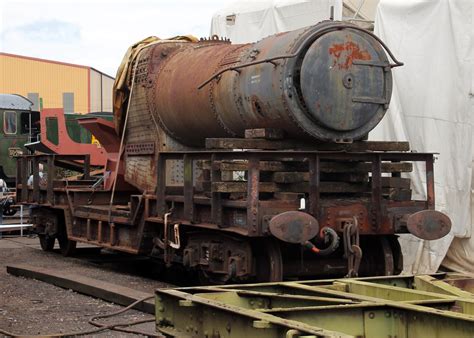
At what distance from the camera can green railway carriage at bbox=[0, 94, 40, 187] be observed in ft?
81.1

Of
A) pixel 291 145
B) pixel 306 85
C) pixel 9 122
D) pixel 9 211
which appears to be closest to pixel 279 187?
pixel 291 145

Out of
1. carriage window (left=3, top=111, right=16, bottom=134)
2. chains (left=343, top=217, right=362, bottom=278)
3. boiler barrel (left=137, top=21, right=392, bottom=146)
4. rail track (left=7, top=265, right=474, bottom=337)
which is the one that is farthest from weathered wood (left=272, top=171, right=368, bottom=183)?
carriage window (left=3, top=111, right=16, bottom=134)

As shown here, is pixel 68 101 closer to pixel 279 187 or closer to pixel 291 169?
pixel 291 169

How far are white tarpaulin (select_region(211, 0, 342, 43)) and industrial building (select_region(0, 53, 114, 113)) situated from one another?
1277 inches

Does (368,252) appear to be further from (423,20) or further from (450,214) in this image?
(423,20)

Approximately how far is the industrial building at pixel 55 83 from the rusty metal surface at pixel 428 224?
134 ft

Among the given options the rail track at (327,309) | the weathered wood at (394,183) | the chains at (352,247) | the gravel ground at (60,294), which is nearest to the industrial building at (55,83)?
the gravel ground at (60,294)

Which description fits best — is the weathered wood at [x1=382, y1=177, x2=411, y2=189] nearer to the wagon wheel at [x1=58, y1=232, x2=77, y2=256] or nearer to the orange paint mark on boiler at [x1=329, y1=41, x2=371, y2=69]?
the orange paint mark on boiler at [x1=329, y1=41, x2=371, y2=69]

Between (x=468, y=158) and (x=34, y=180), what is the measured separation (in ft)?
24.7

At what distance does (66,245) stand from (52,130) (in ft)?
7.88

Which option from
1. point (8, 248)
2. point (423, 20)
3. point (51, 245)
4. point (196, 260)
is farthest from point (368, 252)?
point (8, 248)

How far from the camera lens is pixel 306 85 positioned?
8.97 meters

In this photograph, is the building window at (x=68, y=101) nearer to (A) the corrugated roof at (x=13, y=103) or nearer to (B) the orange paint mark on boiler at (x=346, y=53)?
(A) the corrugated roof at (x=13, y=103)

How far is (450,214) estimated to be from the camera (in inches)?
472
